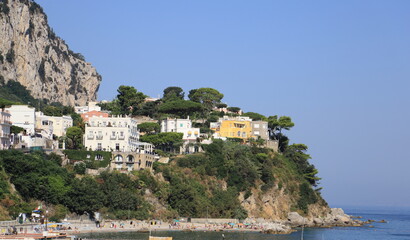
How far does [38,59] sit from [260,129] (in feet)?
172

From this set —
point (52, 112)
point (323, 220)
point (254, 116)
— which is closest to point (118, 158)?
point (52, 112)

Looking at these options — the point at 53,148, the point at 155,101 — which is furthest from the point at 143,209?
the point at 155,101

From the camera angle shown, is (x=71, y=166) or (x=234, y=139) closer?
(x=71, y=166)

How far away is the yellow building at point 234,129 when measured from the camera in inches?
4146

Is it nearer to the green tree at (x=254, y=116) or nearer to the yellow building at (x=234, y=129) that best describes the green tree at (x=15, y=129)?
the yellow building at (x=234, y=129)

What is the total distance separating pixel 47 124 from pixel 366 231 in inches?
1732

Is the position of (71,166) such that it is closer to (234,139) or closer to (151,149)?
(151,149)

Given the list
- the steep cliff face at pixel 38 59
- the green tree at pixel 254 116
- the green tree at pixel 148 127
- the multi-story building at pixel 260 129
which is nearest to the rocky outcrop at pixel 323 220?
the multi-story building at pixel 260 129

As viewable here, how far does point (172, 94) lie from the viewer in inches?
4857

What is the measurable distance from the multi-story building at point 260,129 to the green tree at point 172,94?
682 inches

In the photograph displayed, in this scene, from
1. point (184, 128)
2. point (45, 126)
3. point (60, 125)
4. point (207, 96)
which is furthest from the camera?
point (207, 96)

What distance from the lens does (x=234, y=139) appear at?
104 metres

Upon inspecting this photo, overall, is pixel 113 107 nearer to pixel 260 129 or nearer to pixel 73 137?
pixel 260 129

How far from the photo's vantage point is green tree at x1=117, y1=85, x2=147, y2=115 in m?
110
